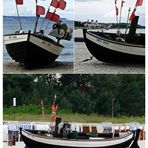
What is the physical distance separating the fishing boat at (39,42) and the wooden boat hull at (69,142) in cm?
61

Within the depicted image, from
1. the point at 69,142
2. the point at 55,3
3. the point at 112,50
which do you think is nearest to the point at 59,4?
the point at 55,3

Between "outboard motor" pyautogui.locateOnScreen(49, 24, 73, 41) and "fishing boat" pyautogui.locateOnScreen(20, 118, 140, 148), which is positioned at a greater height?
"outboard motor" pyautogui.locateOnScreen(49, 24, 73, 41)

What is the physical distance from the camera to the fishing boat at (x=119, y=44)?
4.55m

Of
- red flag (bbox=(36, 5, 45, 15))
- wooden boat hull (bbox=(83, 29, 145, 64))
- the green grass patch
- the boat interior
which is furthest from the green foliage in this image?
red flag (bbox=(36, 5, 45, 15))

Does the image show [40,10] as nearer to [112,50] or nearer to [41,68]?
[41,68]

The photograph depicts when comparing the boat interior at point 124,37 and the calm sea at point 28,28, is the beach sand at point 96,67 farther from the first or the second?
the boat interior at point 124,37

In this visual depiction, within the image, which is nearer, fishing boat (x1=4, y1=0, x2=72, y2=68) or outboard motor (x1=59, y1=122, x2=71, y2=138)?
outboard motor (x1=59, y1=122, x2=71, y2=138)

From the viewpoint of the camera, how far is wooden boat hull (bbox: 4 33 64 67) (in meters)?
4.41

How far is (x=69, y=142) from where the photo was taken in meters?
4.18

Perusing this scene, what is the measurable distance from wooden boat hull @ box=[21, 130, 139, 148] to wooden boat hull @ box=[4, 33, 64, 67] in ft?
→ 1.97

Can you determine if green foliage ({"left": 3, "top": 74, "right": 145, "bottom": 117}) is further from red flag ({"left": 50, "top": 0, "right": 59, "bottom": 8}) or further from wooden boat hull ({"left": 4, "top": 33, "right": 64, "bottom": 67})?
red flag ({"left": 50, "top": 0, "right": 59, "bottom": 8})

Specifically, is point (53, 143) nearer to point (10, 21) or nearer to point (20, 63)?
point (20, 63)

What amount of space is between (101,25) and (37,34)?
0.53 m

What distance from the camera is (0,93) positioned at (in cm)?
451
